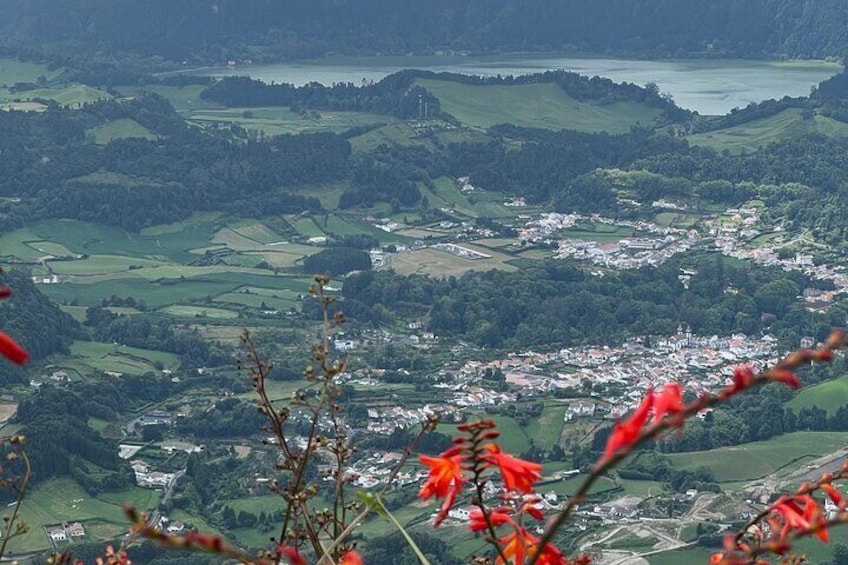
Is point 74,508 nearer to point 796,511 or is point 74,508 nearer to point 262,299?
point 262,299

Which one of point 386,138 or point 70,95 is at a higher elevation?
point 70,95

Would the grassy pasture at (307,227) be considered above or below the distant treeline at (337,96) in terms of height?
below

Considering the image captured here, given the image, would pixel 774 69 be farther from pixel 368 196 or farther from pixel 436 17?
pixel 368 196

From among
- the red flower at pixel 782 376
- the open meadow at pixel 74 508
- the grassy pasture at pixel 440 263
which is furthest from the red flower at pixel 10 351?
the grassy pasture at pixel 440 263

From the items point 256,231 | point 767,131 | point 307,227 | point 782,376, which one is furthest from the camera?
point 767,131

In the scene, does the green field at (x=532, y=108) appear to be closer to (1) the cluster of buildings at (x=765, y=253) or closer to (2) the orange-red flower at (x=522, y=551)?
(1) the cluster of buildings at (x=765, y=253)

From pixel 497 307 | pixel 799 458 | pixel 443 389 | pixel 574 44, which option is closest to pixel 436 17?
Answer: pixel 574 44

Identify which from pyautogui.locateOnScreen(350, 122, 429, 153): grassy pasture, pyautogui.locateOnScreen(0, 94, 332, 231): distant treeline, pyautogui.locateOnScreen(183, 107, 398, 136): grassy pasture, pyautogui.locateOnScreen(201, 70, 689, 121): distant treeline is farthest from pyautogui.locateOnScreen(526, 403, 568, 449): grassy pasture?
pyautogui.locateOnScreen(201, 70, 689, 121): distant treeline

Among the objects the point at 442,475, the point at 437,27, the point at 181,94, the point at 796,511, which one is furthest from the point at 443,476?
the point at 437,27
